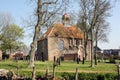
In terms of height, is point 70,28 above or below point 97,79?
above

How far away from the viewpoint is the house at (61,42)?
107 meters

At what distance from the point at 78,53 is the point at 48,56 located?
9.47m

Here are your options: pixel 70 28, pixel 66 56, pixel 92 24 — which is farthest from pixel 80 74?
pixel 70 28

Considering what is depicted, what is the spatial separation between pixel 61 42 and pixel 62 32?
3.32 m

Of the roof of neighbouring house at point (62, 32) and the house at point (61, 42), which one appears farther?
the roof of neighbouring house at point (62, 32)

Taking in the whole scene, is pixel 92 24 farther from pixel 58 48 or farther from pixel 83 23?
pixel 58 48

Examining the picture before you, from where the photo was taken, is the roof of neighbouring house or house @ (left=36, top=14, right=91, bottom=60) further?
the roof of neighbouring house

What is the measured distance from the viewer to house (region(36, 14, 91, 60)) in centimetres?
10656

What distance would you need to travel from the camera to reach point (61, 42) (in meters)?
110

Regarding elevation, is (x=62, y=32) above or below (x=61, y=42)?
above

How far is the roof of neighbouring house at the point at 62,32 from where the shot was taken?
10856 cm

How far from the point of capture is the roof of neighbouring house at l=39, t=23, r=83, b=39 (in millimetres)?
108562

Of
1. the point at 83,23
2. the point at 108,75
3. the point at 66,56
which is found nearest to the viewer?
the point at 108,75

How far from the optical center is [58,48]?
109m
